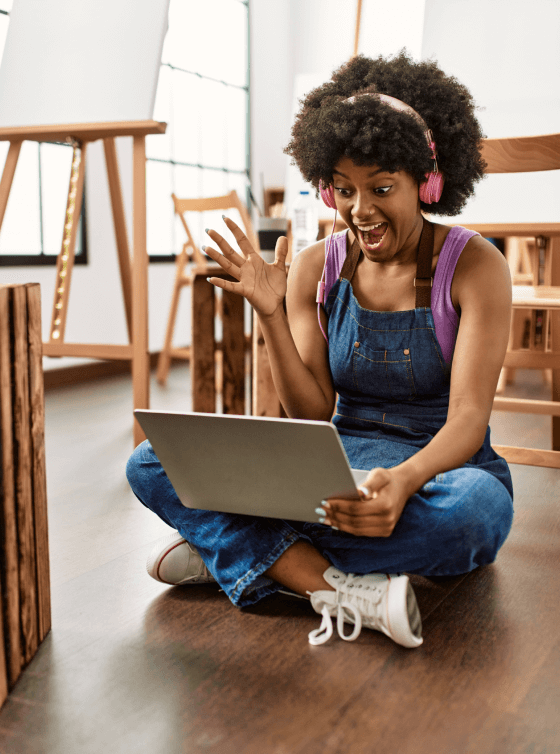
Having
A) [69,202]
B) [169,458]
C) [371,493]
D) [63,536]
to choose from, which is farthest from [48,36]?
[371,493]

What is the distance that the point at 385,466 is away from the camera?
119 centimetres

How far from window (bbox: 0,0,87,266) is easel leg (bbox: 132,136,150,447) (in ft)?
4.33

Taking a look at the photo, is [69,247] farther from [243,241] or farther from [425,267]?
[425,267]

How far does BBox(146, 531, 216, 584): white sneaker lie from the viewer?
119 centimetres

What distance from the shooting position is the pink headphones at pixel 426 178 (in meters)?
1.13

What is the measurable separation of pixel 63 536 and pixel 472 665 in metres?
0.86

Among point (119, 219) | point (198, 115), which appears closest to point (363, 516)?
point (119, 219)

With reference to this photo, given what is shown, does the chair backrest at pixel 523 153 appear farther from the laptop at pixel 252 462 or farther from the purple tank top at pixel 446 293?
the laptop at pixel 252 462

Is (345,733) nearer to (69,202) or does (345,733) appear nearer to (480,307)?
(480,307)

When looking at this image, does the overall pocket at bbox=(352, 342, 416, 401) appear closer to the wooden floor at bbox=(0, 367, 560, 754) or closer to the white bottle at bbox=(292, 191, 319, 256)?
the wooden floor at bbox=(0, 367, 560, 754)

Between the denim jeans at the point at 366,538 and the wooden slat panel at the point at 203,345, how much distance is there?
26.0 inches

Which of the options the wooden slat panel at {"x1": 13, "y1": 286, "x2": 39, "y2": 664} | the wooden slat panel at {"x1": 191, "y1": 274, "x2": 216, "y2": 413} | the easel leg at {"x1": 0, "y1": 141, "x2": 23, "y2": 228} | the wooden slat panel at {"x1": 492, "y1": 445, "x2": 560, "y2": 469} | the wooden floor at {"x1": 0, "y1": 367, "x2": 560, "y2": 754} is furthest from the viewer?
the easel leg at {"x1": 0, "y1": 141, "x2": 23, "y2": 228}

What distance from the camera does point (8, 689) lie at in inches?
35.5

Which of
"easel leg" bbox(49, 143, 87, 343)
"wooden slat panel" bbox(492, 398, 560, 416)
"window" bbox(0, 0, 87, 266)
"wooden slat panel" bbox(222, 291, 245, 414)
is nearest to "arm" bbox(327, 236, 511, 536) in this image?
"wooden slat panel" bbox(222, 291, 245, 414)
